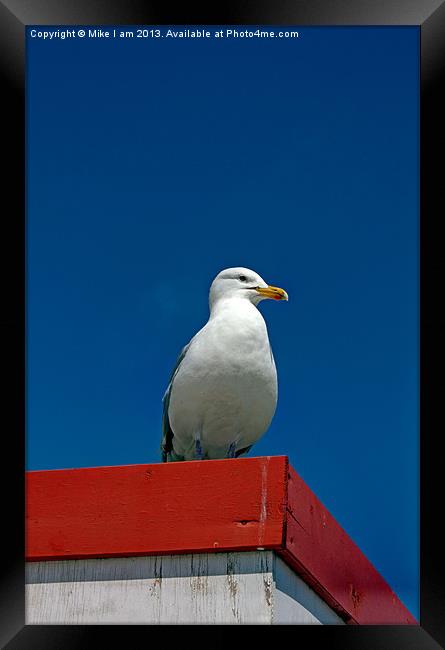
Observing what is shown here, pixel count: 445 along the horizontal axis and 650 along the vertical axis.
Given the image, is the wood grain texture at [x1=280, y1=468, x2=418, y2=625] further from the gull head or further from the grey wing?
the gull head

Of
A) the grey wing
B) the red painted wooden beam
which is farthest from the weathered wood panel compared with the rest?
the grey wing

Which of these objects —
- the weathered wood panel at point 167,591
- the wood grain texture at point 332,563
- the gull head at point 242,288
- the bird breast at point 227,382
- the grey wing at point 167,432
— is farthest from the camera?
the gull head at point 242,288

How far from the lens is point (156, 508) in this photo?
374 centimetres

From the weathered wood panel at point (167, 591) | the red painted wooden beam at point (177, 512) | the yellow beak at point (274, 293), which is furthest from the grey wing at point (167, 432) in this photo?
the weathered wood panel at point (167, 591)

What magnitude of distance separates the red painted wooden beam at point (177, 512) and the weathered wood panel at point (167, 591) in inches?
1.9

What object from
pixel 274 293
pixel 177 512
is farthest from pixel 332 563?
pixel 274 293

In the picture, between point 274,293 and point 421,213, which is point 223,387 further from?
point 421,213

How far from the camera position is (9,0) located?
3934 millimetres

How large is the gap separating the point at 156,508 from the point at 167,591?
0.30 meters

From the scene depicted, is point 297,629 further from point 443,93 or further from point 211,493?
point 443,93

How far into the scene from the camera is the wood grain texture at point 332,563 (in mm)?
3727

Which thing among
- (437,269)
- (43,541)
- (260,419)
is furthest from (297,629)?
(260,419)

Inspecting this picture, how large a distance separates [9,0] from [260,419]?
106 inches

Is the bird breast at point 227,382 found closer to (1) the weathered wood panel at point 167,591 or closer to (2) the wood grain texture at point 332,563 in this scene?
(2) the wood grain texture at point 332,563
